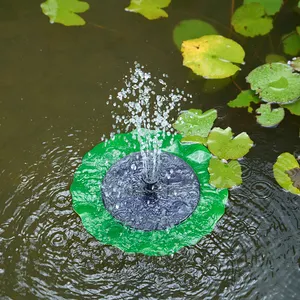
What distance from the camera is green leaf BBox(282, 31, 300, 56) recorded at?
376 cm

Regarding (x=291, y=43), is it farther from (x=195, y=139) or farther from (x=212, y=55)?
(x=195, y=139)

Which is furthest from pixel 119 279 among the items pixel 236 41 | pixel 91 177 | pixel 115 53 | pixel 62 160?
pixel 236 41

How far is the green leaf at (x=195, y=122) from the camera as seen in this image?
10.4 feet

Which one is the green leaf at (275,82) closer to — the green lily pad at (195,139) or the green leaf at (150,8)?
the green lily pad at (195,139)

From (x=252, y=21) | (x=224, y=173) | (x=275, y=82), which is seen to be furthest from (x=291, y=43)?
(x=224, y=173)

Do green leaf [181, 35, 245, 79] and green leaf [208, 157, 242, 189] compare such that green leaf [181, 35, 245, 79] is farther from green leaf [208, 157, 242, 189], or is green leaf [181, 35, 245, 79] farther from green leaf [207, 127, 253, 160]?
green leaf [208, 157, 242, 189]

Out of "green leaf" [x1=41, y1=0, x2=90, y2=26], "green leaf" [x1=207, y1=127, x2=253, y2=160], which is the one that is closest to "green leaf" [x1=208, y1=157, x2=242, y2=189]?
"green leaf" [x1=207, y1=127, x2=253, y2=160]

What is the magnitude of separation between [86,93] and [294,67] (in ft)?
4.78

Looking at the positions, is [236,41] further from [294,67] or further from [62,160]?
[62,160]

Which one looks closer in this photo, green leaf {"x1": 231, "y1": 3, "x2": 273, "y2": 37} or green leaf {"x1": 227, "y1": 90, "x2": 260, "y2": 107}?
green leaf {"x1": 227, "y1": 90, "x2": 260, "y2": 107}

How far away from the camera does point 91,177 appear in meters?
3.01

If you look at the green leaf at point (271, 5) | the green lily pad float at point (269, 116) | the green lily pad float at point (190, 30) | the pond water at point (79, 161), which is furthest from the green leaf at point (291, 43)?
the green lily pad float at point (269, 116)

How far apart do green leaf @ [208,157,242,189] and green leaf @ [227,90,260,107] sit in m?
0.53

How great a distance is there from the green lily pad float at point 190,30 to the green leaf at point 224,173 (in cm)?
119
